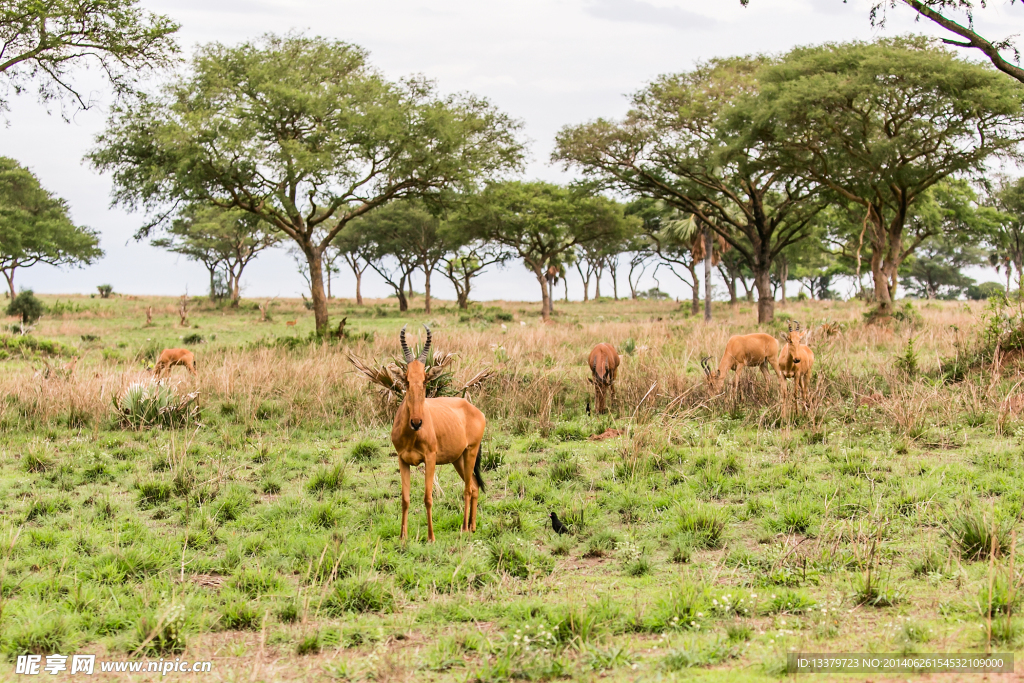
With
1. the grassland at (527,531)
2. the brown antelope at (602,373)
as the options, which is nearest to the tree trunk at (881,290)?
the grassland at (527,531)

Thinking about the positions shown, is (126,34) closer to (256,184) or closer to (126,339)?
(256,184)

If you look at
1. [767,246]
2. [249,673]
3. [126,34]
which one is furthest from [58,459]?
[767,246]

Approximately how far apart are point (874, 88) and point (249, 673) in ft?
71.9

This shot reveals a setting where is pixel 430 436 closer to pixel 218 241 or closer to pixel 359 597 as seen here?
pixel 359 597

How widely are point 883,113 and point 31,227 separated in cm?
3913

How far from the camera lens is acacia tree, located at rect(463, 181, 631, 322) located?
38.1m

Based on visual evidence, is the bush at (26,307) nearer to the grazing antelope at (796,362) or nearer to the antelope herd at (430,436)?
the grazing antelope at (796,362)

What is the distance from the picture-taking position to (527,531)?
6.72 m

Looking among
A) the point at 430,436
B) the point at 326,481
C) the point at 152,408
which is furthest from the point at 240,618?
the point at 152,408

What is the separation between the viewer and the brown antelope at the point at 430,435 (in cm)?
602

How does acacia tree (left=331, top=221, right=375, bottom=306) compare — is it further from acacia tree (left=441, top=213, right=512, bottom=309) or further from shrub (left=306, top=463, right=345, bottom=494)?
shrub (left=306, top=463, right=345, bottom=494)

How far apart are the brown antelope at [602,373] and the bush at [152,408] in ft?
Result: 20.1

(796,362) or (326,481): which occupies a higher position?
(796,362)

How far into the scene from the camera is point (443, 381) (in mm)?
12367
